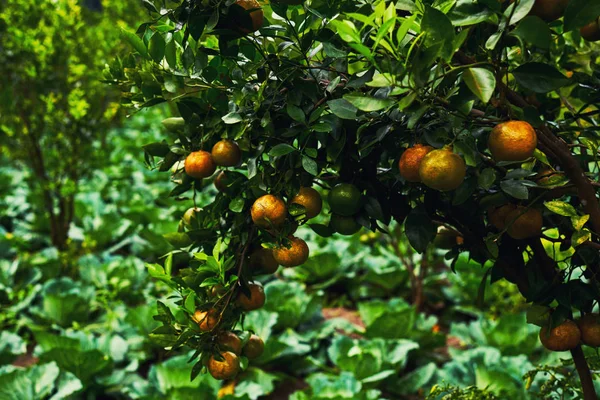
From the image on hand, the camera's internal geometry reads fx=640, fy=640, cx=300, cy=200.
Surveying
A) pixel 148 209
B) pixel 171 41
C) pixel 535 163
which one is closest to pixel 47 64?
pixel 148 209

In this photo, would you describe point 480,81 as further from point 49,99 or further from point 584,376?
point 49,99

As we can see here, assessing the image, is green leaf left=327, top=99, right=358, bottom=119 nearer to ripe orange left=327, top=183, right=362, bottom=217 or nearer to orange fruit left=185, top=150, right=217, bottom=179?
ripe orange left=327, top=183, right=362, bottom=217

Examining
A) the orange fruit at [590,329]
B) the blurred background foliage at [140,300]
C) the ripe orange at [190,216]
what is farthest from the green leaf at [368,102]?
the blurred background foliage at [140,300]

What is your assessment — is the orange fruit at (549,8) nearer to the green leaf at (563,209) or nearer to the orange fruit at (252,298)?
the green leaf at (563,209)

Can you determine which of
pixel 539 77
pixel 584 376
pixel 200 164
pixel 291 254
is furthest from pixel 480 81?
pixel 584 376

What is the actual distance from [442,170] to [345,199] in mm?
293

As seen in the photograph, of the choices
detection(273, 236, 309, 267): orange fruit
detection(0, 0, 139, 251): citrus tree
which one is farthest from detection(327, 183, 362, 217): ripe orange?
detection(0, 0, 139, 251): citrus tree

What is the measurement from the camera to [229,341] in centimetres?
135

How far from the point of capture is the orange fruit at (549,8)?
103 cm

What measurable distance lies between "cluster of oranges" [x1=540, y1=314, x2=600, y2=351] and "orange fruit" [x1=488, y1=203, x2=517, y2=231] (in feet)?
0.84

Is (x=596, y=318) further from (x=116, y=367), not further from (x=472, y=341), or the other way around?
(x=116, y=367)

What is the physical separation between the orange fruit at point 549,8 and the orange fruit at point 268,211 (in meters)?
0.57

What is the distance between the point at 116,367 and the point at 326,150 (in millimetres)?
2582

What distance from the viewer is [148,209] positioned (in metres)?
5.35
